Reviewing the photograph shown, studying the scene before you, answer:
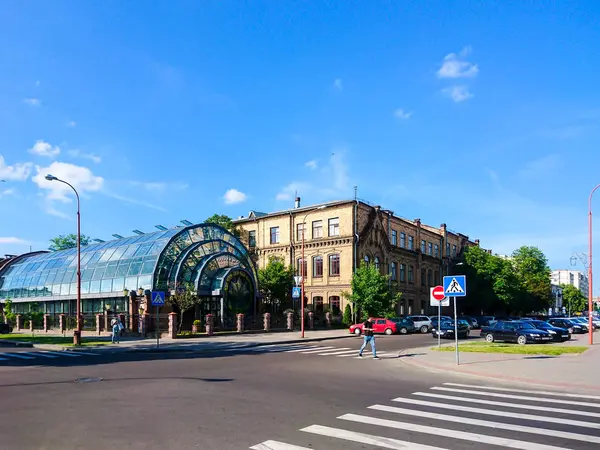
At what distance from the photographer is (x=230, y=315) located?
43.3 metres

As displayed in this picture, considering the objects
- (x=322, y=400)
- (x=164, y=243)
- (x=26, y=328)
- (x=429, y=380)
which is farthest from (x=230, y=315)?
(x=322, y=400)

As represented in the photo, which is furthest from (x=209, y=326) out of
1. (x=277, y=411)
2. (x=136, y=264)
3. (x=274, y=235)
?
(x=277, y=411)

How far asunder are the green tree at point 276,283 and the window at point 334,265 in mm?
4637

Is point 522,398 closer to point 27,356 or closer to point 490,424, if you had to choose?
point 490,424

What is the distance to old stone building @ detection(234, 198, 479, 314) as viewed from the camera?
5316 cm

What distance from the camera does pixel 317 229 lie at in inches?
2202

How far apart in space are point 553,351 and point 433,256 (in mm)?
46594

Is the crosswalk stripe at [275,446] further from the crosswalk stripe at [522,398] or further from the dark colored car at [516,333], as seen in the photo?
the dark colored car at [516,333]

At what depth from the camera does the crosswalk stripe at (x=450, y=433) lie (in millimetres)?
7449

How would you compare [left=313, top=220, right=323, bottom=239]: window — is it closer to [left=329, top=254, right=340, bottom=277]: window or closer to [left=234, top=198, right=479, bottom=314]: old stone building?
[left=234, top=198, right=479, bottom=314]: old stone building

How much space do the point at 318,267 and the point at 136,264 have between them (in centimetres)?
2047

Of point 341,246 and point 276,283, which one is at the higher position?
point 341,246

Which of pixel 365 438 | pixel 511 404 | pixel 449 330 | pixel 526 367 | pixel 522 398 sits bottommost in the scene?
pixel 449 330

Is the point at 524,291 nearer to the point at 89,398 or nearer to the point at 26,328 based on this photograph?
the point at 26,328
